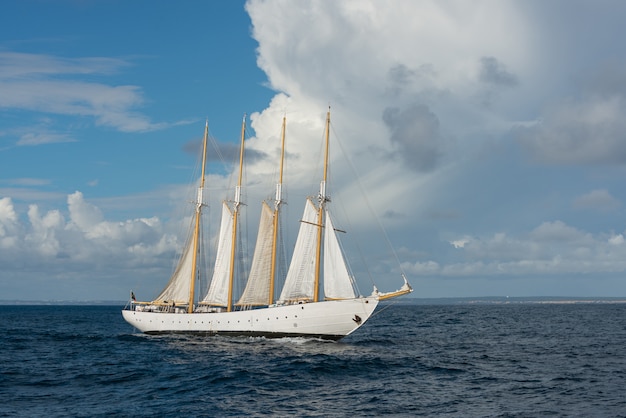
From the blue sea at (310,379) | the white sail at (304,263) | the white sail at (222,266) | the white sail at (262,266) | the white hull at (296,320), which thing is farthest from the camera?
the white sail at (222,266)

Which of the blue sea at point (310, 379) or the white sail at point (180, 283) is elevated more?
the white sail at point (180, 283)

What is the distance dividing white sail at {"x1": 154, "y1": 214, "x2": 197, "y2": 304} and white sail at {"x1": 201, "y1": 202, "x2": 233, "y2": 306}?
381 cm

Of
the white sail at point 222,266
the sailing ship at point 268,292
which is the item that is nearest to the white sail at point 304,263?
the sailing ship at point 268,292

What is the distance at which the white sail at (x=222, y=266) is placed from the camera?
7812 cm

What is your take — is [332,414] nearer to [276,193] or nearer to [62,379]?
[62,379]

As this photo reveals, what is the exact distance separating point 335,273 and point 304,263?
4670mm

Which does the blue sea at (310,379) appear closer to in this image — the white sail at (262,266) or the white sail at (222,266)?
the white sail at (262,266)

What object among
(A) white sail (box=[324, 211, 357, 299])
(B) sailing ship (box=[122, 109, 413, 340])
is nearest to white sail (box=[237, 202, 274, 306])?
(B) sailing ship (box=[122, 109, 413, 340])

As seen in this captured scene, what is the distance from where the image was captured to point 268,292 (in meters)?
73.8

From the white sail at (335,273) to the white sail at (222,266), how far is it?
17.0 m

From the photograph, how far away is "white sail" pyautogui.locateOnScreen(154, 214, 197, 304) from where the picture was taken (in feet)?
266

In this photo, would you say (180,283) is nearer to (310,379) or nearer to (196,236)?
(196,236)

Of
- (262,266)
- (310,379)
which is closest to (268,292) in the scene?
(262,266)

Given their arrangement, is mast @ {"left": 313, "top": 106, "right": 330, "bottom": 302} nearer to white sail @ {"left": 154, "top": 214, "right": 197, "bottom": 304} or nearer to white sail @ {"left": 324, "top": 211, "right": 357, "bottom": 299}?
white sail @ {"left": 324, "top": 211, "right": 357, "bottom": 299}
